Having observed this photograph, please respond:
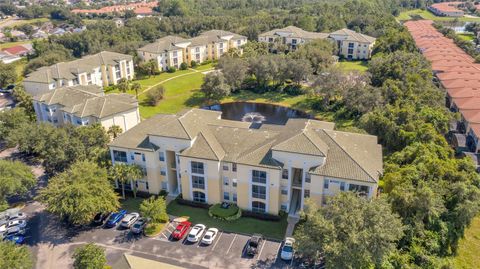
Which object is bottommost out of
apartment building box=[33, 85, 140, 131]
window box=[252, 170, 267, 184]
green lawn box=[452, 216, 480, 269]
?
green lawn box=[452, 216, 480, 269]

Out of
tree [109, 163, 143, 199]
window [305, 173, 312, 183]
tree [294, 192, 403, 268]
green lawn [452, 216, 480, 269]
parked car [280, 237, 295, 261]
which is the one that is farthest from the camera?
tree [109, 163, 143, 199]

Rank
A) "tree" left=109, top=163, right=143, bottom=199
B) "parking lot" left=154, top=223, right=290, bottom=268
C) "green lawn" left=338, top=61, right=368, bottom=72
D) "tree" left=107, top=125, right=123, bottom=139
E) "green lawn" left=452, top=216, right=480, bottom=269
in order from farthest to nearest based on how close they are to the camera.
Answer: "green lawn" left=338, top=61, right=368, bottom=72 → "tree" left=107, top=125, right=123, bottom=139 → "tree" left=109, top=163, right=143, bottom=199 → "green lawn" left=452, top=216, right=480, bottom=269 → "parking lot" left=154, top=223, right=290, bottom=268

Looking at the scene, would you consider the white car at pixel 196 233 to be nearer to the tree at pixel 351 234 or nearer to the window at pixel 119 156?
the tree at pixel 351 234

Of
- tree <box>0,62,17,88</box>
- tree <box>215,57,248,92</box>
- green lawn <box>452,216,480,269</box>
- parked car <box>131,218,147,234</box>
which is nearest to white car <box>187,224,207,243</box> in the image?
parked car <box>131,218,147,234</box>

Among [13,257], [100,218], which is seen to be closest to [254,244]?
[100,218]

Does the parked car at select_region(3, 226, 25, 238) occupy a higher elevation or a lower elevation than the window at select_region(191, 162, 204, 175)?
lower

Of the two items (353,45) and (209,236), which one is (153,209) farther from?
(353,45)

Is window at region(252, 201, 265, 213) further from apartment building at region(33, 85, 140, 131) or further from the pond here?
the pond

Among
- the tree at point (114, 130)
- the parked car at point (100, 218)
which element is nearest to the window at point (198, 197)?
the parked car at point (100, 218)
